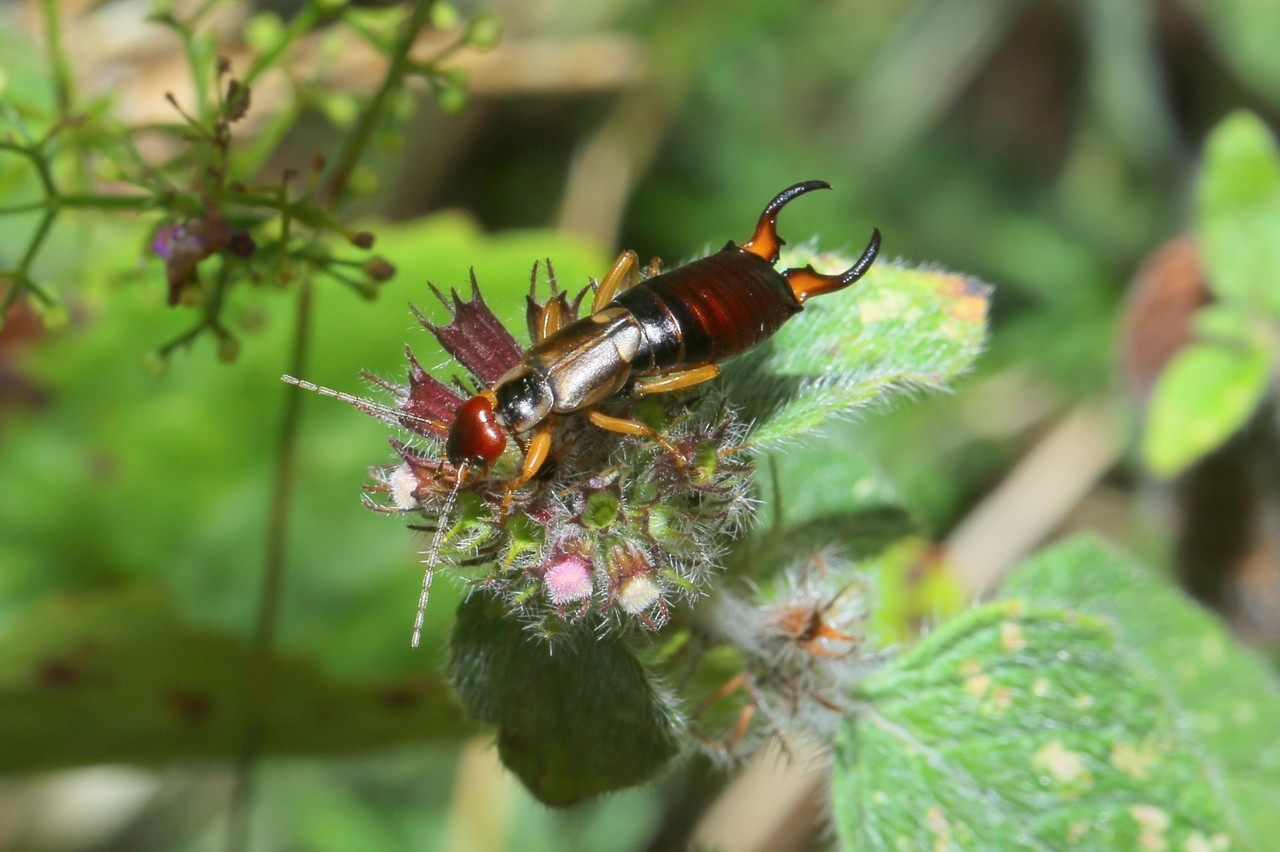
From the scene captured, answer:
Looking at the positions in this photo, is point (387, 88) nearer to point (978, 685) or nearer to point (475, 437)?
point (475, 437)

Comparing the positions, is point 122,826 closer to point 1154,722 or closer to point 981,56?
point 1154,722

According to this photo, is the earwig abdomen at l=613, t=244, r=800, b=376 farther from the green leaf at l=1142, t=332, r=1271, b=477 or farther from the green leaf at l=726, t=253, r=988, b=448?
the green leaf at l=1142, t=332, r=1271, b=477

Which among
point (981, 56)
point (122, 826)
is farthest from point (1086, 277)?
point (122, 826)

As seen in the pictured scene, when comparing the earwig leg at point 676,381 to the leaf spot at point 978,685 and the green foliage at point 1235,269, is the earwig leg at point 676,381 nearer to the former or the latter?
the leaf spot at point 978,685

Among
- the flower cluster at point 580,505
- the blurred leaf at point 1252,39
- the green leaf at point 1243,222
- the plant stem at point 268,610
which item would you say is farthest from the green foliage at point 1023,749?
the blurred leaf at point 1252,39

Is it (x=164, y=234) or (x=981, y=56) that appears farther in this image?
(x=981, y=56)

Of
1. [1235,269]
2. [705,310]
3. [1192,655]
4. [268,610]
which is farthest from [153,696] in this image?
[1235,269]
